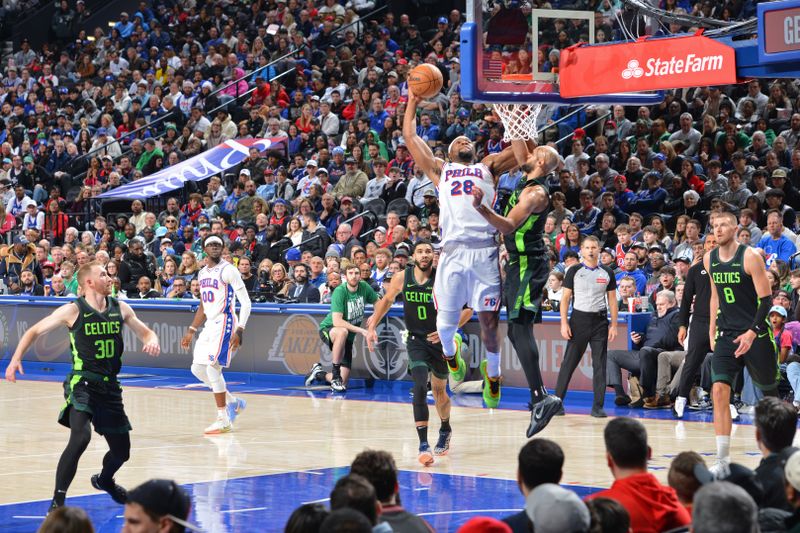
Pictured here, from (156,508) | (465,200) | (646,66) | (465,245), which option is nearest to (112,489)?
(465,245)

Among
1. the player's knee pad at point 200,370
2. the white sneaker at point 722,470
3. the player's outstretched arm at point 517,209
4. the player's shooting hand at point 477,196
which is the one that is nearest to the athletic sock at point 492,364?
the player's outstretched arm at point 517,209

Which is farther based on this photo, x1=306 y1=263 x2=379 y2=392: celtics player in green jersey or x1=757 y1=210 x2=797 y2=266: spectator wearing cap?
x1=306 y1=263 x2=379 y2=392: celtics player in green jersey

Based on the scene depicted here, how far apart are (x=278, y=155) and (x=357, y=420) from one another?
11.1 m

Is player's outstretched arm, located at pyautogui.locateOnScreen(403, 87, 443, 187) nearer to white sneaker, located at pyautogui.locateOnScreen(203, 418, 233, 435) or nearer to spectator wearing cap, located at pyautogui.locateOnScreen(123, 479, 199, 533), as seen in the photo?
white sneaker, located at pyautogui.locateOnScreen(203, 418, 233, 435)

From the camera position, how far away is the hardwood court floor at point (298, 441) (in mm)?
10578

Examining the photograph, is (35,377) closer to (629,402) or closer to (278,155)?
(278,155)

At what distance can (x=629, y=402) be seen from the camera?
48.5ft

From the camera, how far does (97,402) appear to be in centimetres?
916

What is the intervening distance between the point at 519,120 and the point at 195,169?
14481 mm

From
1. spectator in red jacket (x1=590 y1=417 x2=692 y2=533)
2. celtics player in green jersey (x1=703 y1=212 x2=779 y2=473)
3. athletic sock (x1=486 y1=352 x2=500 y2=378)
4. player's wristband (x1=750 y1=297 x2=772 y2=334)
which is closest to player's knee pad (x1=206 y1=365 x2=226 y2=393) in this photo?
athletic sock (x1=486 y1=352 x2=500 y2=378)

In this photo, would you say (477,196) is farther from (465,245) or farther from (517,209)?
(465,245)

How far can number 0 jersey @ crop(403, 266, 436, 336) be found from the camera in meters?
11.4

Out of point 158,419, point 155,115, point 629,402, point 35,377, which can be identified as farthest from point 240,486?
point 155,115

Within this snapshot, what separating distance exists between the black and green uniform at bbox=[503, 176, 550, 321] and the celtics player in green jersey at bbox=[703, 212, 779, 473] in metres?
1.55
